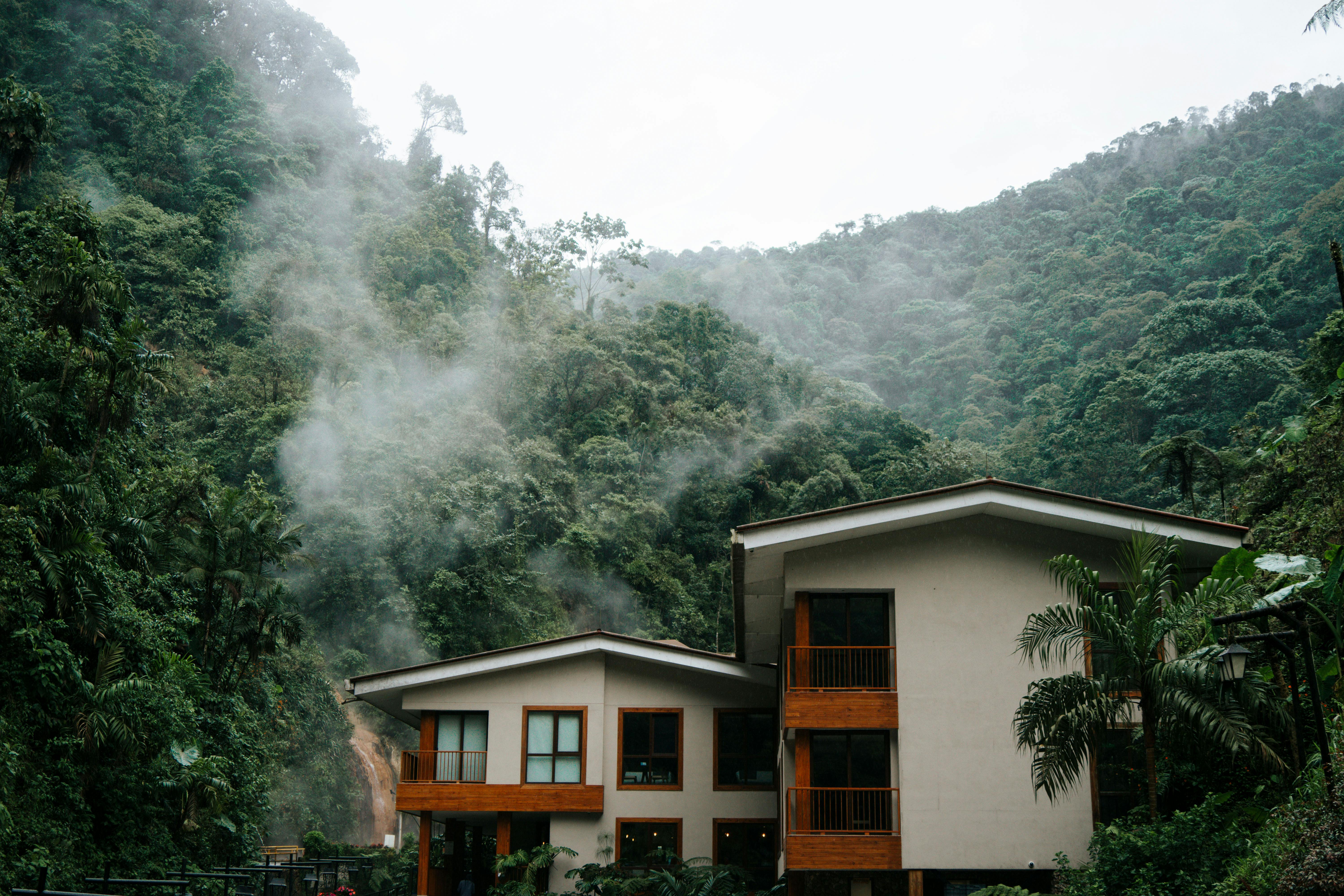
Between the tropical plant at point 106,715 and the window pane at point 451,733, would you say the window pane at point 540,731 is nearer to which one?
the window pane at point 451,733

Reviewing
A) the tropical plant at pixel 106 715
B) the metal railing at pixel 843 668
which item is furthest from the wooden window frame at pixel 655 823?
the tropical plant at pixel 106 715

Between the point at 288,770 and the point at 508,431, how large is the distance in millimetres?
18548

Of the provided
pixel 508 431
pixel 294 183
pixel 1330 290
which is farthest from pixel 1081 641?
pixel 294 183

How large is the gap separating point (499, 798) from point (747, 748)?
4.81m

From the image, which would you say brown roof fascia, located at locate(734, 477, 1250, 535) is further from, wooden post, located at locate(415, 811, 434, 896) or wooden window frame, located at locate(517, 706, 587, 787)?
wooden post, located at locate(415, 811, 434, 896)

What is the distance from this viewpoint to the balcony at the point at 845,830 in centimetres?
1468

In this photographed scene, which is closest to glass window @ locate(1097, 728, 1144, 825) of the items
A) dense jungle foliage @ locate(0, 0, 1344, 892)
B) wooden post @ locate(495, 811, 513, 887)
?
dense jungle foliage @ locate(0, 0, 1344, 892)

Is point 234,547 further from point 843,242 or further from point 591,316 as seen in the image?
point 843,242

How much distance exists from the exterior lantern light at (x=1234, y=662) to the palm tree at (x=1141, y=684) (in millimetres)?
1483

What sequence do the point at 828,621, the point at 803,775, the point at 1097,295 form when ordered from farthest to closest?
the point at 1097,295
the point at 828,621
the point at 803,775

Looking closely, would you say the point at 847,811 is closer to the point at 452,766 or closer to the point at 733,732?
the point at 733,732

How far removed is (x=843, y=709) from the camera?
50.1 ft

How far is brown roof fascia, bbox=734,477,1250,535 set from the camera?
47.3ft

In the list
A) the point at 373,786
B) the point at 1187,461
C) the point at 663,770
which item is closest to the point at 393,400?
the point at 373,786
